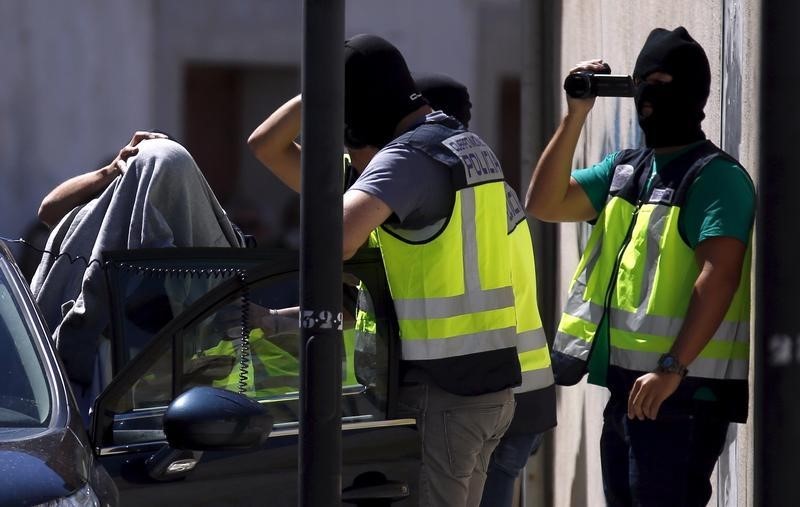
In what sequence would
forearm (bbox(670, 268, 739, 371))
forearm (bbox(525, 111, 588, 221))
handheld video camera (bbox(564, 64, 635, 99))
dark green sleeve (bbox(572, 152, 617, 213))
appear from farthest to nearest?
dark green sleeve (bbox(572, 152, 617, 213)) < forearm (bbox(525, 111, 588, 221)) < handheld video camera (bbox(564, 64, 635, 99)) < forearm (bbox(670, 268, 739, 371))

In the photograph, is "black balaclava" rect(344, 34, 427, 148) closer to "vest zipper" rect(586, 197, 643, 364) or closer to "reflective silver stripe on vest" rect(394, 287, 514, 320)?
"reflective silver stripe on vest" rect(394, 287, 514, 320)

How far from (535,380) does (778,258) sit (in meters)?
0.81

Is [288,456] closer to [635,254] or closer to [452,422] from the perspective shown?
[452,422]

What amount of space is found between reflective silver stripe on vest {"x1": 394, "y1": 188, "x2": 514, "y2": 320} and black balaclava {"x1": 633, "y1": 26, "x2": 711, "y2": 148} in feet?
2.85

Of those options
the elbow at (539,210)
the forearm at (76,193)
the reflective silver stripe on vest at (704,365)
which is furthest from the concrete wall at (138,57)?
the reflective silver stripe on vest at (704,365)

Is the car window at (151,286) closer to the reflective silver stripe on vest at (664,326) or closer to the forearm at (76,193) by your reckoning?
the forearm at (76,193)

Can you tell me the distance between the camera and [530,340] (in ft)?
14.7

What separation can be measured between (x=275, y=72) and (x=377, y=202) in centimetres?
1020

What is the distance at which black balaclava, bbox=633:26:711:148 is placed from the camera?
449 cm

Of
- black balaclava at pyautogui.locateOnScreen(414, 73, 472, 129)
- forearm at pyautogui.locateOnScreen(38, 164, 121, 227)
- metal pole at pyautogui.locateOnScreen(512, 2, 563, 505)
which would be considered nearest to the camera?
forearm at pyautogui.locateOnScreen(38, 164, 121, 227)

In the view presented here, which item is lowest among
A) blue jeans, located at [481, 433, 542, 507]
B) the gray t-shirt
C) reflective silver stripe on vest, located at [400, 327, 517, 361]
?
blue jeans, located at [481, 433, 542, 507]

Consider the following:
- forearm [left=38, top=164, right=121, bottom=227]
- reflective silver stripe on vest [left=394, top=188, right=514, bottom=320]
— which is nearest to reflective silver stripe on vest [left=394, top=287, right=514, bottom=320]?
reflective silver stripe on vest [left=394, top=188, right=514, bottom=320]

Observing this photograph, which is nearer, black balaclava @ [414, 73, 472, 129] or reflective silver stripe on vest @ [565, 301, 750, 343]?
reflective silver stripe on vest @ [565, 301, 750, 343]

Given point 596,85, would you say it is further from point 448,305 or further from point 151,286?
point 151,286
